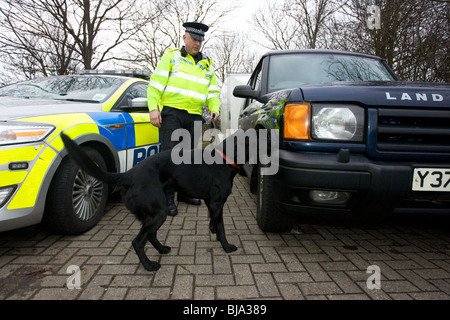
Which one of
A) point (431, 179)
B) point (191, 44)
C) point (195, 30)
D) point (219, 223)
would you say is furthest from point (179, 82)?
point (431, 179)

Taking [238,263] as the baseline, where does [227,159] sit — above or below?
above

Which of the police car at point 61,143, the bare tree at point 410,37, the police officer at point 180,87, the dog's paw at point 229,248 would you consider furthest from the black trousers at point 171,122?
the bare tree at point 410,37

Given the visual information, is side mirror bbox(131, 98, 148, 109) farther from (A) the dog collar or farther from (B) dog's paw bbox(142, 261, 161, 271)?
(B) dog's paw bbox(142, 261, 161, 271)

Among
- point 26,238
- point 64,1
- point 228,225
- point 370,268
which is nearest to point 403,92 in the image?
point 370,268

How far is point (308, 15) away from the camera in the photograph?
17.9 metres

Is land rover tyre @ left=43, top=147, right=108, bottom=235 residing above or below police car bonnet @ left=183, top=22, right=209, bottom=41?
below

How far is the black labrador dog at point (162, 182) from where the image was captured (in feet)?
6.57

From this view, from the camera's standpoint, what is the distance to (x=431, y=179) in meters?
1.70

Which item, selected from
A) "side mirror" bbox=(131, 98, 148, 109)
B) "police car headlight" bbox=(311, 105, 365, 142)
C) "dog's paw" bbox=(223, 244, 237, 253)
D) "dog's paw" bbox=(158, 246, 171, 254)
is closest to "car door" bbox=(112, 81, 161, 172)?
"side mirror" bbox=(131, 98, 148, 109)

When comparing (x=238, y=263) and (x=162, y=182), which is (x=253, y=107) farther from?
(x=238, y=263)

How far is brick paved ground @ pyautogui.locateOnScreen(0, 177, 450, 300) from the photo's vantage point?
5.80 feet

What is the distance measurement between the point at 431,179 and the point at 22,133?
9.55ft

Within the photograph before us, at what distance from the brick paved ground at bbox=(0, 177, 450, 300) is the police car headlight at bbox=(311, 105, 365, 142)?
870 millimetres
